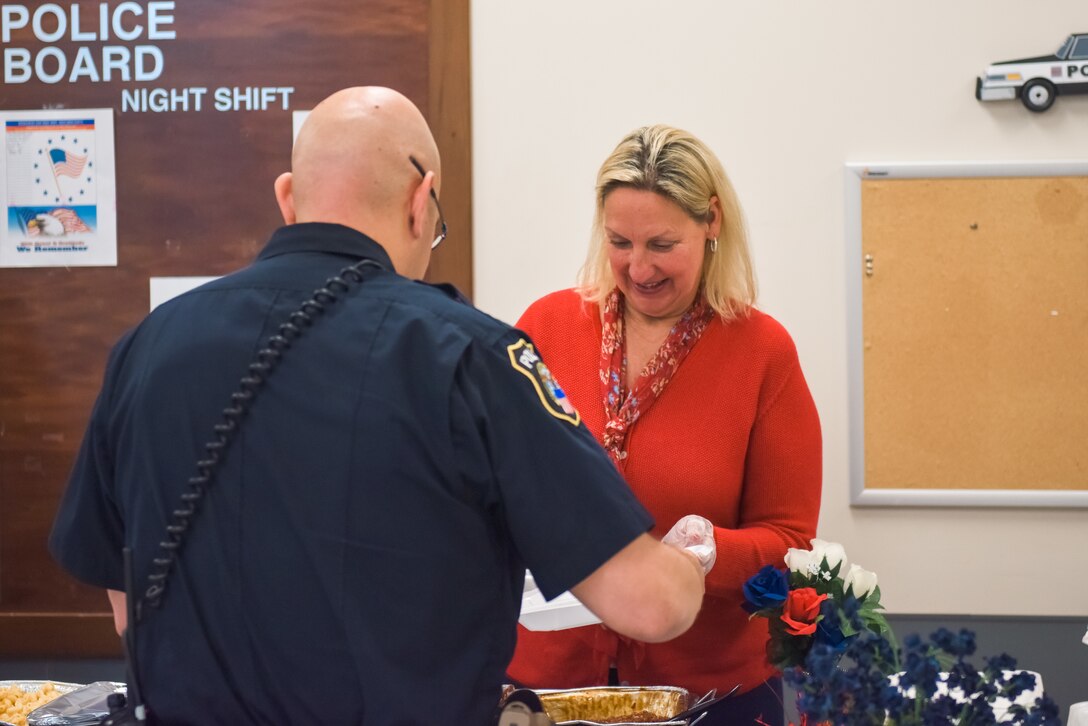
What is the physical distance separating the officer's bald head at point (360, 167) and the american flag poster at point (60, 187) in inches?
83.9

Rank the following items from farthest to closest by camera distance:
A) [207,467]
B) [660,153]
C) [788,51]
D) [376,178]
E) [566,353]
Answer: [788,51]
[566,353]
[660,153]
[376,178]
[207,467]

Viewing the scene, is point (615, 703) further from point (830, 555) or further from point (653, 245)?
point (653, 245)

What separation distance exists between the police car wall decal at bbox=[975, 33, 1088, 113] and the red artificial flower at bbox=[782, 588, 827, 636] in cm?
193

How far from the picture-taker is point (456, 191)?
2930mm

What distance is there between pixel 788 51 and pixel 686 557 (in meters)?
2.06

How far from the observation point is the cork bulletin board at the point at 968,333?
2833 millimetres

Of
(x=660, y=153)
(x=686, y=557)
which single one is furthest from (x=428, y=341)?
(x=660, y=153)

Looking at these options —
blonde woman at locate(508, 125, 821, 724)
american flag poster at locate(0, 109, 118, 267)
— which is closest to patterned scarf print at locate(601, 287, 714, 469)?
blonde woman at locate(508, 125, 821, 724)

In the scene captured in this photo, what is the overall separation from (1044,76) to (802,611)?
2021 millimetres

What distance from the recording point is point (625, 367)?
6.10 feet

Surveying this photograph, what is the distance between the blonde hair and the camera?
69.0 inches

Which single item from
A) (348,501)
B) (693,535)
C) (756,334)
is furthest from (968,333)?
(348,501)

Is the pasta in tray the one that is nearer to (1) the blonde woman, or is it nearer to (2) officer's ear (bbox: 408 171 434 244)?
(1) the blonde woman

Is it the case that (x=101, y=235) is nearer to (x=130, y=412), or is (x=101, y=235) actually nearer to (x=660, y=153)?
(x=660, y=153)
